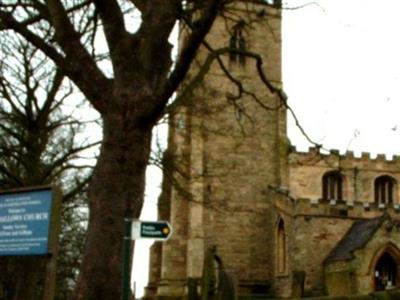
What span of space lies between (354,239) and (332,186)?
10.7 m

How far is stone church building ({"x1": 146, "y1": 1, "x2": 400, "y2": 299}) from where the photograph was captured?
27328mm

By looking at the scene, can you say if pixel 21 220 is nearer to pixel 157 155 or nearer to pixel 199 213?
pixel 157 155

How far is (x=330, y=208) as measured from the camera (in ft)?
95.7

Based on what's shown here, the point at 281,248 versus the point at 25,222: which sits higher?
the point at 281,248

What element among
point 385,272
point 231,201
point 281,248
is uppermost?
point 231,201

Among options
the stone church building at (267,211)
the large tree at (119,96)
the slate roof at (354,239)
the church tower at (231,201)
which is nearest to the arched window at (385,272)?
the stone church building at (267,211)

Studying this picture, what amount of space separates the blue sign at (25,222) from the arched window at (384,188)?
32748 millimetres

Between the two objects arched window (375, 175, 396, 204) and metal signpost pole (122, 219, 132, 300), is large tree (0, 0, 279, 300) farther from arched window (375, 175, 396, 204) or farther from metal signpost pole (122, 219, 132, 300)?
arched window (375, 175, 396, 204)

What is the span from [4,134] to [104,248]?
11168mm

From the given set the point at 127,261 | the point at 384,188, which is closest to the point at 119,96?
the point at 127,261

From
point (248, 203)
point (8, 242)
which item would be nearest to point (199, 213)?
point (248, 203)

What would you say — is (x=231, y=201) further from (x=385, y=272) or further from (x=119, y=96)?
(x=119, y=96)

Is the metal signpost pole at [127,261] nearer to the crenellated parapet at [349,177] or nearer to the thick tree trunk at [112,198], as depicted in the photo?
the thick tree trunk at [112,198]

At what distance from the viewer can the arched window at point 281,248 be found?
30.8 meters
